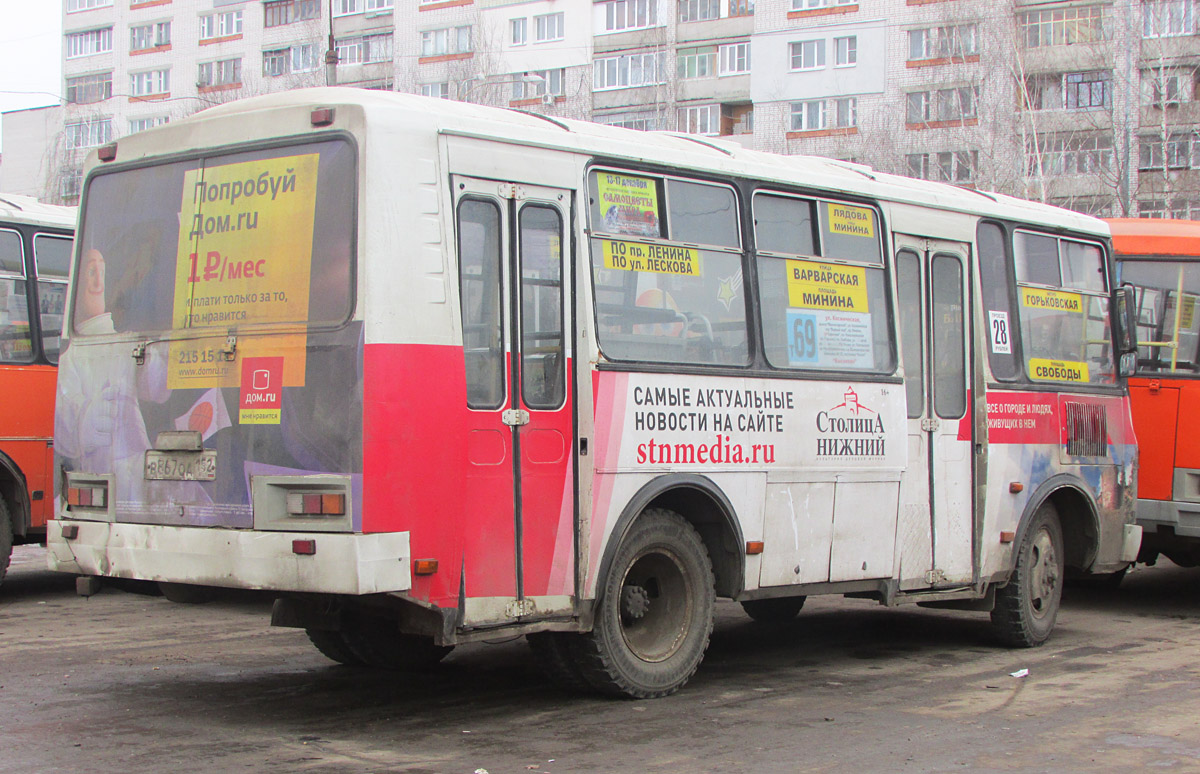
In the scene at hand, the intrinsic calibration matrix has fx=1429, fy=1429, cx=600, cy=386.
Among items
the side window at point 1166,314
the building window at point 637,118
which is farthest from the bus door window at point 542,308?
the building window at point 637,118

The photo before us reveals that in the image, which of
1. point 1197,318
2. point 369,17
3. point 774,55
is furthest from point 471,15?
point 1197,318

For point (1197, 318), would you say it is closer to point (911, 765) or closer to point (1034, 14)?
point (911, 765)

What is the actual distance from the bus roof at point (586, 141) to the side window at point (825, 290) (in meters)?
0.22

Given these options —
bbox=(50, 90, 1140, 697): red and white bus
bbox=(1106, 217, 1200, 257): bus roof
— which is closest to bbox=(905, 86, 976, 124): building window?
bbox=(1106, 217, 1200, 257): bus roof

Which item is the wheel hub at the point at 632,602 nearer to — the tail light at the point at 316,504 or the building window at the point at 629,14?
the tail light at the point at 316,504

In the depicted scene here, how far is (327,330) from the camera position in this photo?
6.80 metres

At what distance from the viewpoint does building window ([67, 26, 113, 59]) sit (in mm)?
77500

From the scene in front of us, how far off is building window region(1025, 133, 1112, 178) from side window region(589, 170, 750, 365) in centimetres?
3835

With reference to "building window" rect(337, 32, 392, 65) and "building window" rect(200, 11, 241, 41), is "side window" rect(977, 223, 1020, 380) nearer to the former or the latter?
"building window" rect(337, 32, 392, 65)

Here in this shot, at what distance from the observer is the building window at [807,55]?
185 feet

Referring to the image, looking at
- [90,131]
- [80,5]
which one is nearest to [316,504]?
[90,131]

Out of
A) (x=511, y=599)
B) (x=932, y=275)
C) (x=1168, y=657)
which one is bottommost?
(x=1168, y=657)

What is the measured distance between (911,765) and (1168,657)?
4401mm

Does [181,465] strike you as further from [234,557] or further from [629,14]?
[629,14]
